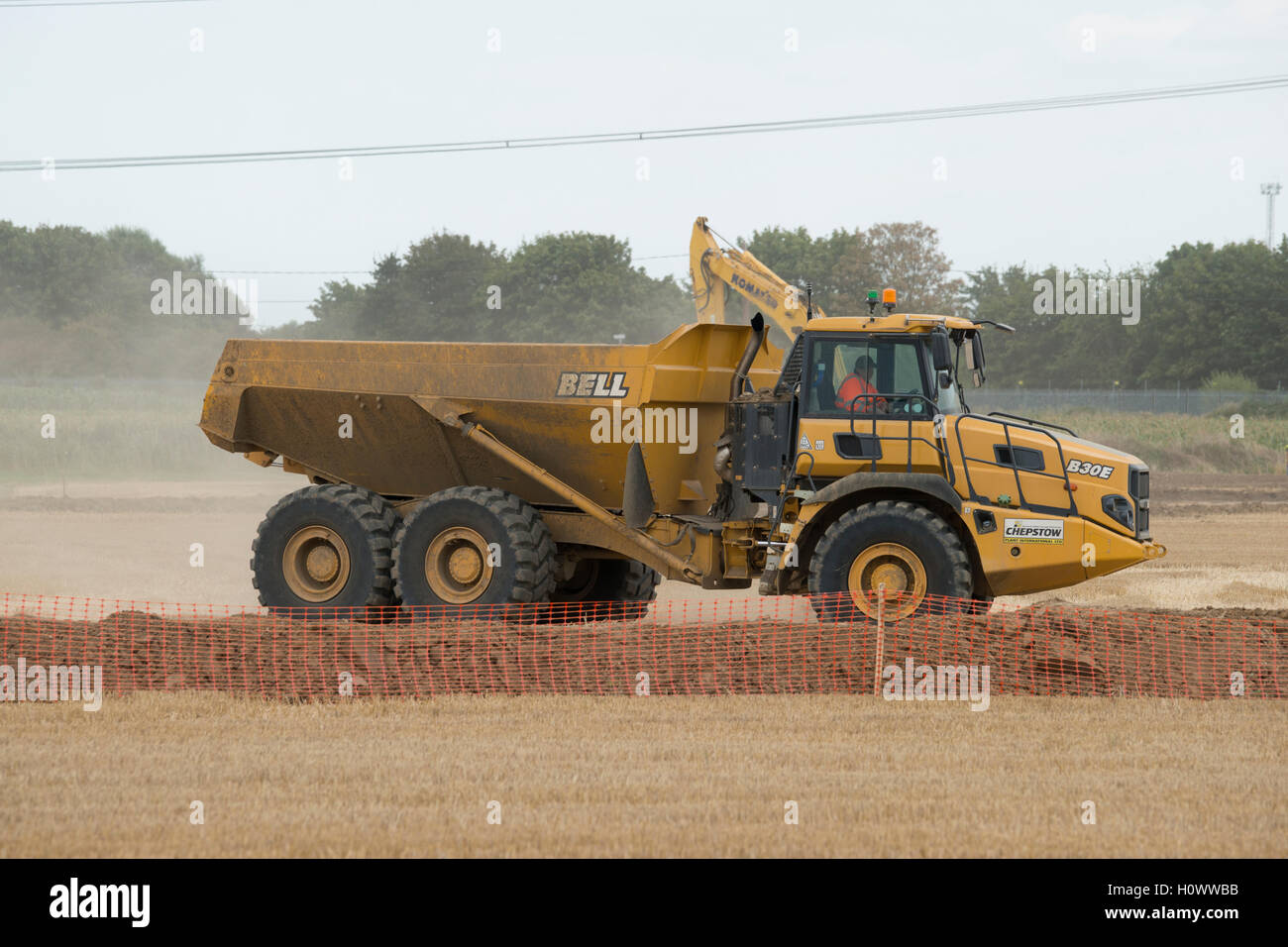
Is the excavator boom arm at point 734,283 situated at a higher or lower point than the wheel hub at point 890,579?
higher

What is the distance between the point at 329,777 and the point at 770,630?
16.5 ft

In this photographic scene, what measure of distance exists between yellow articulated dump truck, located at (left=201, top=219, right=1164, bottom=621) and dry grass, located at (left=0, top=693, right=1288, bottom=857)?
1668 millimetres

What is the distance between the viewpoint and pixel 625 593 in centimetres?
1606

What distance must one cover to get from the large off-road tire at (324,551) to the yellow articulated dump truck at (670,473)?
0.07ft

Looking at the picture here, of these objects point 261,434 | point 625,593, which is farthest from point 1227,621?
point 261,434

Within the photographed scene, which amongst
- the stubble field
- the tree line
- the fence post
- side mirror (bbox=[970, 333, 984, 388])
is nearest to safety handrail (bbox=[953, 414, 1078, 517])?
side mirror (bbox=[970, 333, 984, 388])

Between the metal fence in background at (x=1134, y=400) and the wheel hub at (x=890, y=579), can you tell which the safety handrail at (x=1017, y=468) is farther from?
the metal fence in background at (x=1134, y=400)

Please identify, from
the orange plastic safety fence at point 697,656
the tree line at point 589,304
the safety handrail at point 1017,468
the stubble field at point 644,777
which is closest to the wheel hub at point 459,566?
the orange plastic safety fence at point 697,656

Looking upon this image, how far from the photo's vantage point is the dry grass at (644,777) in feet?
25.4

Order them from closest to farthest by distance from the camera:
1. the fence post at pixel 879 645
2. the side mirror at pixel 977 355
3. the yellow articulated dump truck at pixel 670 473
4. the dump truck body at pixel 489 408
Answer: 1. the fence post at pixel 879 645
2. the yellow articulated dump truck at pixel 670 473
3. the side mirror at pixel 977 355
4. the dump truck body at pixel 489 408

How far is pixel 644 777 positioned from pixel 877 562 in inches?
171

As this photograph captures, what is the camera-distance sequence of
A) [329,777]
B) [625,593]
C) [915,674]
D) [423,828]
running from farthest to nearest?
1. [625,593]
2. [915,674]
3. [329,777]
4. [423,828]

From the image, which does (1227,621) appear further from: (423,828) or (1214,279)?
(1214,279)

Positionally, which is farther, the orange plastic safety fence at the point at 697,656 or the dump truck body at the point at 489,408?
the dump truck body at the point at 489,408
